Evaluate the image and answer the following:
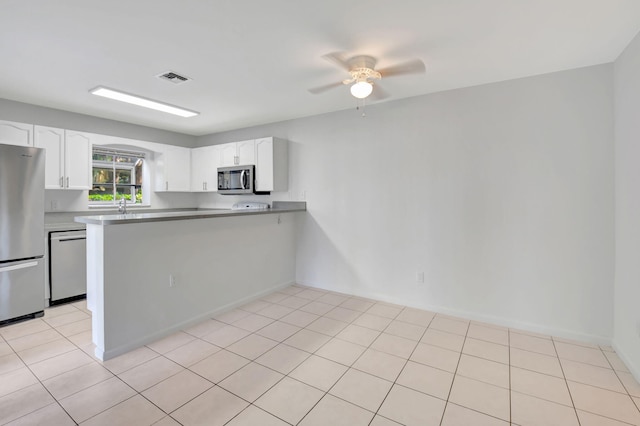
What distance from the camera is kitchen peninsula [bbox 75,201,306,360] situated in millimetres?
2424

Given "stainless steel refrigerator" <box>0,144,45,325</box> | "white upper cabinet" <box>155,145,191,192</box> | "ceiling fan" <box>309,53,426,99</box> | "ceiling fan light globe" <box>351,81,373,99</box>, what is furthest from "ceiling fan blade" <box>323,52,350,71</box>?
"white upper cabinet" <box>155,145,191,192</box>

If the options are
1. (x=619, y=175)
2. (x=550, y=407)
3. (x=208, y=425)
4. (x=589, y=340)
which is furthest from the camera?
(x=589, y=340)

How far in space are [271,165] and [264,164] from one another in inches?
5.4

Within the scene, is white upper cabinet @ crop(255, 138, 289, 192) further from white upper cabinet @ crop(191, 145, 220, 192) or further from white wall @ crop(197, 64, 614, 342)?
white upper cabinet @ crop(191, 145, 220, 192)

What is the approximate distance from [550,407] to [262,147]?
3.97 m

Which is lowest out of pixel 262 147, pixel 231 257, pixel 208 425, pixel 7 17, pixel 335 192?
pixel 208 425

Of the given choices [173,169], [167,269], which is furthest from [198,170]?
[167,269]

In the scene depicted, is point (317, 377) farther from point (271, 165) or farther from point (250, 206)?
point (250, 206)

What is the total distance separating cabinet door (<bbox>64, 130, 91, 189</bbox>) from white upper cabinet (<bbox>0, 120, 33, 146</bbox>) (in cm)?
35

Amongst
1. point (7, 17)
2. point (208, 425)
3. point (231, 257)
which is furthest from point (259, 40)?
point (208, 425)

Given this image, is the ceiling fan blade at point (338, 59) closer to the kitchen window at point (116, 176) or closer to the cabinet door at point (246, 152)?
the cabinet door at point (246, 152)

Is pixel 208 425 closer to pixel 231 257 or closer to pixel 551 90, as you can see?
pixel 231 257

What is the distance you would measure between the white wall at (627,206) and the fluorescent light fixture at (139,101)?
171 inches

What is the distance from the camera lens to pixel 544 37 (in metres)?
2.15
